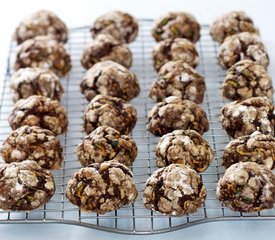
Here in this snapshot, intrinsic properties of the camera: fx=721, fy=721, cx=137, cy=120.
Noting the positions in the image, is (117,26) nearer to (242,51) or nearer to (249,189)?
(242,51)

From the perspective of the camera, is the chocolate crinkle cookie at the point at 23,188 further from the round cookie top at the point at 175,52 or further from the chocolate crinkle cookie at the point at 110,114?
the round cookie top at the point at 175,52

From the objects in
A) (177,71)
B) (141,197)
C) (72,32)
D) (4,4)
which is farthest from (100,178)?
(4,4)

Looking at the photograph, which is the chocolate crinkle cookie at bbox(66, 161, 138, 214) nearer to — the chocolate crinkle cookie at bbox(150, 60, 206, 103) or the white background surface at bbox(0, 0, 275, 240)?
the chocolate crinkle cookie at bbox(150, 60, 206, 103)

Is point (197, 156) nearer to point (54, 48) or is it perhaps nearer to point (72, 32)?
point (54, 48)

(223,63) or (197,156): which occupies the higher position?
(223,63)

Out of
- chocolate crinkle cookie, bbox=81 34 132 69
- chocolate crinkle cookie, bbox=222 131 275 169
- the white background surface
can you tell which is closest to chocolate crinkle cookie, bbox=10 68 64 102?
chocolate crinkle cookie, bbox=81 34 132 69

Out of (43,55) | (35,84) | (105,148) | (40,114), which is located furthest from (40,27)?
(105,148)
